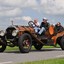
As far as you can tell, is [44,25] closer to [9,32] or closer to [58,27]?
[58,27]

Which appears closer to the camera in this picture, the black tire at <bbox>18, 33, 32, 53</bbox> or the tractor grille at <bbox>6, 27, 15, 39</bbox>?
the black tire at <bbox>18, 33, 32, 53</bbox>

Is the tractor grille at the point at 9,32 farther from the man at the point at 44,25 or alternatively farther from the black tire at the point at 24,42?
the man at the point at 44,25

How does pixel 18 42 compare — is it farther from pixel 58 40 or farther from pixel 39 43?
pixel 58 40

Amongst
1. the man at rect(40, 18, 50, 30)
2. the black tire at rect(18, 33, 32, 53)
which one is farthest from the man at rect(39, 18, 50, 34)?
the black tire at rect(18, 33, 32, 53)

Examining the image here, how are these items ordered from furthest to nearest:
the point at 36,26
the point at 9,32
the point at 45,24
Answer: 1. the point at 45,24
2. the point at 36,26
3. the point at 9,32

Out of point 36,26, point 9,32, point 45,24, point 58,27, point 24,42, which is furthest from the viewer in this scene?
point 58,27

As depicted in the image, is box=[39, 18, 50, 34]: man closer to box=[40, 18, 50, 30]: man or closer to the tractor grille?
box=[40, 18, 50, 30]: man

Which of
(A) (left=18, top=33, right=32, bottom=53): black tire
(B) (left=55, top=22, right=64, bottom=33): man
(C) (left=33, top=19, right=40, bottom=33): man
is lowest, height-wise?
(A) (left=18, top=33, right=32, bottom=53): black tire

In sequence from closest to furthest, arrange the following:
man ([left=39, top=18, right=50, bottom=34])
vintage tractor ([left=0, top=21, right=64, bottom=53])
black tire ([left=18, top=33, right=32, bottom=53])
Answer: black tire ([left=18, top=33, right=32, bottom=53])
vintage tractor ([left=0, top=21, right=64, bottom=53])
man ([left=39, top=18, right=50, bottom=34])

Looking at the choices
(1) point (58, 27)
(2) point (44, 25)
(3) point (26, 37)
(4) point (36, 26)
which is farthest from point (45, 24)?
(3) point (26, 37)

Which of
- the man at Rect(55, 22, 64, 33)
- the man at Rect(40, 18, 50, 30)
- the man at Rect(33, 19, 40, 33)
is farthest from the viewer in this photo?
the man at Rect(55, 22, 64, 33)

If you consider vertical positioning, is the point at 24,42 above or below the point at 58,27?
below

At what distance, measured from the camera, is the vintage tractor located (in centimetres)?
1764

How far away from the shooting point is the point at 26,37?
58.4 feet
